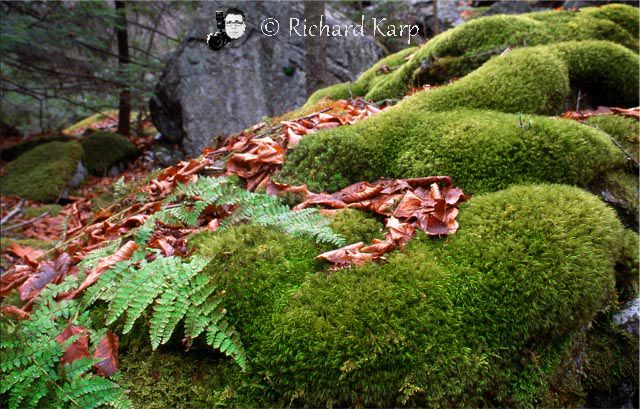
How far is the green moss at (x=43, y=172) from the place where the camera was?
30.5 ft

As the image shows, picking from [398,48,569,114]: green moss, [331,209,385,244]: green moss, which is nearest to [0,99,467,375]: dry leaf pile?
[331,209,385,244]: green moss

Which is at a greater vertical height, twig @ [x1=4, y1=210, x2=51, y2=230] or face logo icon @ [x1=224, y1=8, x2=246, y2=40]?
face logo icon @ [x1=224, y1=8, x2=246, y2=40]

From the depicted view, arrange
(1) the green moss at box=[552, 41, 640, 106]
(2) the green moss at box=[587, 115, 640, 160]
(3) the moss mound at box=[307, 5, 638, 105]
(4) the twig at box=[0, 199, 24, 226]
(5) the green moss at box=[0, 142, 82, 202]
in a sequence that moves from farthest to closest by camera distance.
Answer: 1. (5) the green moss at box=[0, 142, 82, 202]
2. (4) the twig at box=[0, 199, 24, 226]
3. (3) the moss mound at box=[307, 5, 638, 105]
4. (1) the green moss at box=[552, 41, 640, 106]
5. (2) the green moss at box=[587, 115, 640, 160]

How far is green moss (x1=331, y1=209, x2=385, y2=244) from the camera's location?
254 cm

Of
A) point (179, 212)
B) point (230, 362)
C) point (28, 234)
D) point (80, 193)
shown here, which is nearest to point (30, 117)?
point (80, 193)

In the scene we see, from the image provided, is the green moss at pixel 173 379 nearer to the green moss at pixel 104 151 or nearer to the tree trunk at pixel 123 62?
the tree trunk at pixel 123 62

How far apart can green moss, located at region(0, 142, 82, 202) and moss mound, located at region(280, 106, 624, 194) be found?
27.1ft

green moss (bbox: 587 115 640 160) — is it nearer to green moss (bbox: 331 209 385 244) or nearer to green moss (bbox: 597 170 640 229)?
green moss (bbox: 597 170 640 229)

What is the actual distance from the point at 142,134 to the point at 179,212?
1282cm

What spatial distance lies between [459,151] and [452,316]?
154cm

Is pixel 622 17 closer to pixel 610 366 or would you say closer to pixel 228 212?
pixel 610 366

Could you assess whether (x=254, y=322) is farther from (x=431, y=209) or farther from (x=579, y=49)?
(x=579, y=49)

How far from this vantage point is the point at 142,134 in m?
14.4

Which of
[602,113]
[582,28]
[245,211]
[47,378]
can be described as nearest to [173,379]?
[47,378]
